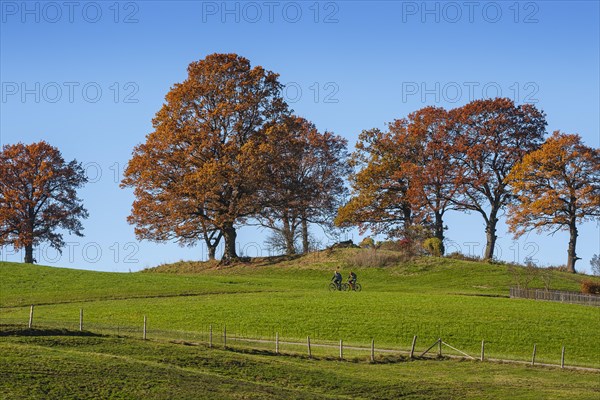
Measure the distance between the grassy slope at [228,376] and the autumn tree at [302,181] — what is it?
46.2 metres

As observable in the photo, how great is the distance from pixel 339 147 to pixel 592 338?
49.7m

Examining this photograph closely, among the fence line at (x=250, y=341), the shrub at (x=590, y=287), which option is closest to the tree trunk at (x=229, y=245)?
the shrub at (x=590, y=287)

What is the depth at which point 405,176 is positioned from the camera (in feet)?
290

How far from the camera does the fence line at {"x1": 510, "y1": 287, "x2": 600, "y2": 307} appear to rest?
64625 millimetres

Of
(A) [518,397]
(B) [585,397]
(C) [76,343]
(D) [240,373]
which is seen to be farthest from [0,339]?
(B) [585,397]

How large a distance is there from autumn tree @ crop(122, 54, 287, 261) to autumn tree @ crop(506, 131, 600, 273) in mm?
23066

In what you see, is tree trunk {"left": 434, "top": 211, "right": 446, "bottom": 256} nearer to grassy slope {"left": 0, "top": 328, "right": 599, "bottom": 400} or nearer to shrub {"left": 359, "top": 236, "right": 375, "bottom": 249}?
shrub {"left": 359, "top": 236, "right": 375, "bottom": 249}

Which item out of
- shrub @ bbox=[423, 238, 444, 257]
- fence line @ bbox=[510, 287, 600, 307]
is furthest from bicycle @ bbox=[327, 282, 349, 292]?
shrub @ bbox=[423, 238, 444, 257]

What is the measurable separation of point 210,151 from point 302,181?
11113 mm

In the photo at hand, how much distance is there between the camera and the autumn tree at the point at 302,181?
8762cm

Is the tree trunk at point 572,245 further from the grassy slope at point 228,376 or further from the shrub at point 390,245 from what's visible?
the grassy slope at point 228,376

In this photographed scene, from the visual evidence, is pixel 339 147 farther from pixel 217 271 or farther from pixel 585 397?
pixel 585 397

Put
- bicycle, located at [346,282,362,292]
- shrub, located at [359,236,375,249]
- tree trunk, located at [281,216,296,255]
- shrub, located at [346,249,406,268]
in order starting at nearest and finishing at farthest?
bicycle, located at [346,282,362,292] → shrub, located at [346,249,406,268] → shrub, located at [359,236,375,249] → tree trunk, located at [281,216,296,255]

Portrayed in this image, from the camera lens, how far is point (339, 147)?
9725 centimetres
